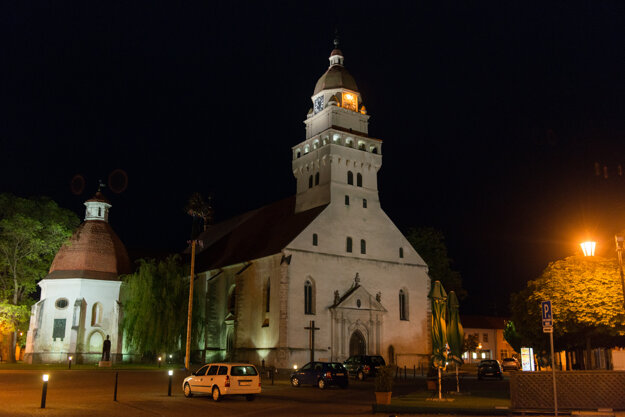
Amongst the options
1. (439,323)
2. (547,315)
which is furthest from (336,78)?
(547,315)

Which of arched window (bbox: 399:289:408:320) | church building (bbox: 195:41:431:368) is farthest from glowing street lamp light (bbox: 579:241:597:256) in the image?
arched window (bbox: 399:289:408:320)

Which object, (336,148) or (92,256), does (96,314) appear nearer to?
(92,256)

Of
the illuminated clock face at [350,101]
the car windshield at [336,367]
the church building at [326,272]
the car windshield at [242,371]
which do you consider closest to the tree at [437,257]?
the church building at [326,272]

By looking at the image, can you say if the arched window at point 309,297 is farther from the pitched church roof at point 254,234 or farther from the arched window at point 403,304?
the arched window at point 403,304

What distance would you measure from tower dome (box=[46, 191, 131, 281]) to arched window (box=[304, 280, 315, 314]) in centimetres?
2081

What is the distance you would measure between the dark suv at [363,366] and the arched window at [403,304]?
13083 mm

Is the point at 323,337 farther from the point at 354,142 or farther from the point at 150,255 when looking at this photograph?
the point at 150,255

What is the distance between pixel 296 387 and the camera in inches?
1256

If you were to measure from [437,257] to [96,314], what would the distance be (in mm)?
35739

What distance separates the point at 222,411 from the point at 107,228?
46065mm

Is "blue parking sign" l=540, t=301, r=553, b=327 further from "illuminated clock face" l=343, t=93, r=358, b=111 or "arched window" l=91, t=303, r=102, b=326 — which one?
"arched window" l=91, t=303, r=102, b=326

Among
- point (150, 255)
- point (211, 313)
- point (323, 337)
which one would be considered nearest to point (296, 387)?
point (323, 337)

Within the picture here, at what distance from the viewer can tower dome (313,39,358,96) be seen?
55.5 metres

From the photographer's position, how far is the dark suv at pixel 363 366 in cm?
3941
